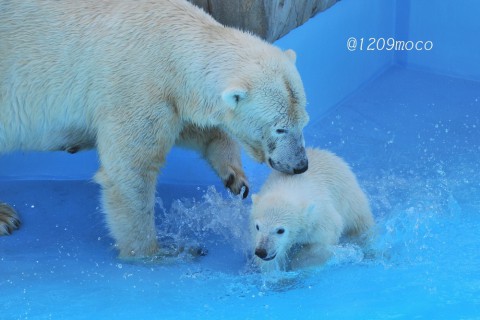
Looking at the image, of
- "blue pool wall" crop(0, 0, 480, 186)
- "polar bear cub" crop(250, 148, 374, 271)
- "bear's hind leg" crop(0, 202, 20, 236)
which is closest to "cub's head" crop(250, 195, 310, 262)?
"polar bear cub" crop(250, 148, 374, 271)

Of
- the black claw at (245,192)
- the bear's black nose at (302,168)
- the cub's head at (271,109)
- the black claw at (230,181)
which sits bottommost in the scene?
the black claw at (245,192)

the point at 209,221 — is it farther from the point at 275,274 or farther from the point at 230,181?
the point at 275,274

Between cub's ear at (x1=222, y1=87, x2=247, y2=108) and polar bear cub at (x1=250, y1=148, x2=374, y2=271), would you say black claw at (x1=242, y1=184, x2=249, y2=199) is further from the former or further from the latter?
cub's ear at (x1=222, y1=87, x2=247, y2=108)

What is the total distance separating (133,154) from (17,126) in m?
0.52

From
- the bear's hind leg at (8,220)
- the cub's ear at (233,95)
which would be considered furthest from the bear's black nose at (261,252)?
the bear's hind leg at (8,220)

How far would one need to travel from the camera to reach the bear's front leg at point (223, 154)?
13.2 feet

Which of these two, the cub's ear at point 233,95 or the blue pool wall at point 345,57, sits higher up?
the cub's ear at point 233,95

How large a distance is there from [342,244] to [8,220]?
4.73 feet

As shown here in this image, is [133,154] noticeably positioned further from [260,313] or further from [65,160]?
[65,160]

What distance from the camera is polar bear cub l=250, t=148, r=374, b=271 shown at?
3.49 metres

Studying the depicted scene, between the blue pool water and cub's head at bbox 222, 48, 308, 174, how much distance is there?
19.1 inches

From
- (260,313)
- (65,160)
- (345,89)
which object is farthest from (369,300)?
(345,89)

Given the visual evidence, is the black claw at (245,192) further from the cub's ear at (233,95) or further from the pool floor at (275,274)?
the cub's ear at (233,95)

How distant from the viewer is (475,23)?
18.6 feet
